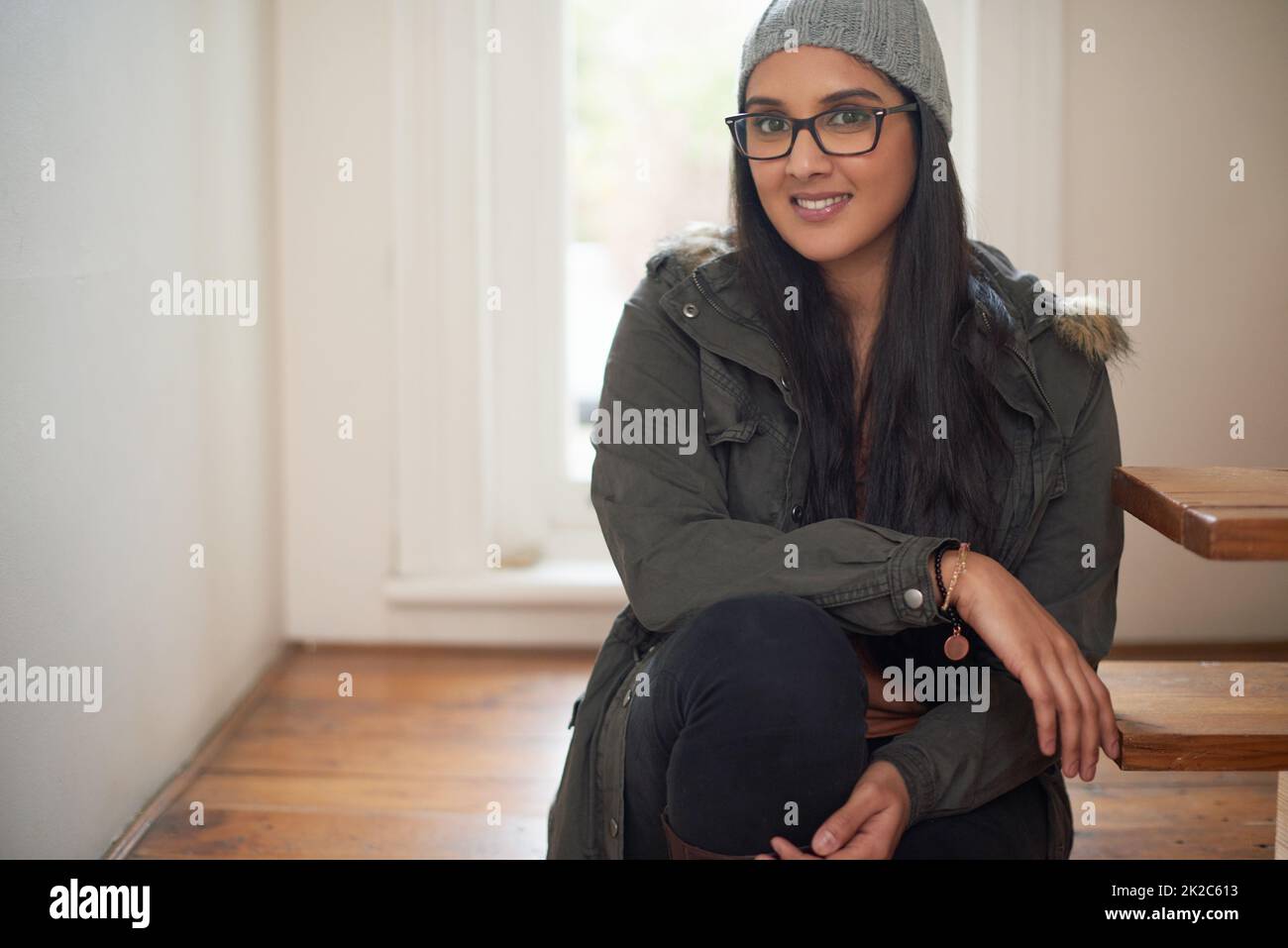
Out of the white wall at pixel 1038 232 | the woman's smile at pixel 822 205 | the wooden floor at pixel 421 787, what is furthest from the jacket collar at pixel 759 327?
the white wall at pixel 1038 232

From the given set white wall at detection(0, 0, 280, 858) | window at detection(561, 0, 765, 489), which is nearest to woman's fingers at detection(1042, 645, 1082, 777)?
white wall at detection(0, 0, 280, 858)

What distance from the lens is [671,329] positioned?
1520 millimetres

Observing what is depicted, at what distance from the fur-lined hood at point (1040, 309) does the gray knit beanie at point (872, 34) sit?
8.8 inches

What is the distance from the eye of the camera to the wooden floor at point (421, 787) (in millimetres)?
1903

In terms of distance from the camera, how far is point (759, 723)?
116cm

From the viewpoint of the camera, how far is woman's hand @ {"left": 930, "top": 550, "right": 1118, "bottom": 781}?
3.88ft

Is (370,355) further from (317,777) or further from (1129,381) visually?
(1129,381)

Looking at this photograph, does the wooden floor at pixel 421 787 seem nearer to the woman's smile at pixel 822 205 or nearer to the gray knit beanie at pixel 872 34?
the woman's smile at pixel 822 205

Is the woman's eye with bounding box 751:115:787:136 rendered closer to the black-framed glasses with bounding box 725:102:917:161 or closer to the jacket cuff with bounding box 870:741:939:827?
the black-framed glasses with bounding box 725:102:917:161

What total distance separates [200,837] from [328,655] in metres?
0.93

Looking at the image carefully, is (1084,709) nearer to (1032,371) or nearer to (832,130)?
(1032,371)

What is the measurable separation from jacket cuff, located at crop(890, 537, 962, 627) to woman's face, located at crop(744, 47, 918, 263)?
0.42 meters

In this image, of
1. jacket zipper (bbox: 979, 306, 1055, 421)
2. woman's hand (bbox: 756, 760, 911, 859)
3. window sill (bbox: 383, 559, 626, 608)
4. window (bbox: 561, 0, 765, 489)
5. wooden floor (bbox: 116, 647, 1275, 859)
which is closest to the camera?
woman's hand (bbox: 756, 760, 911, 859)

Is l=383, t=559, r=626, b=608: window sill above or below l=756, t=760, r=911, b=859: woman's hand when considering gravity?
below
